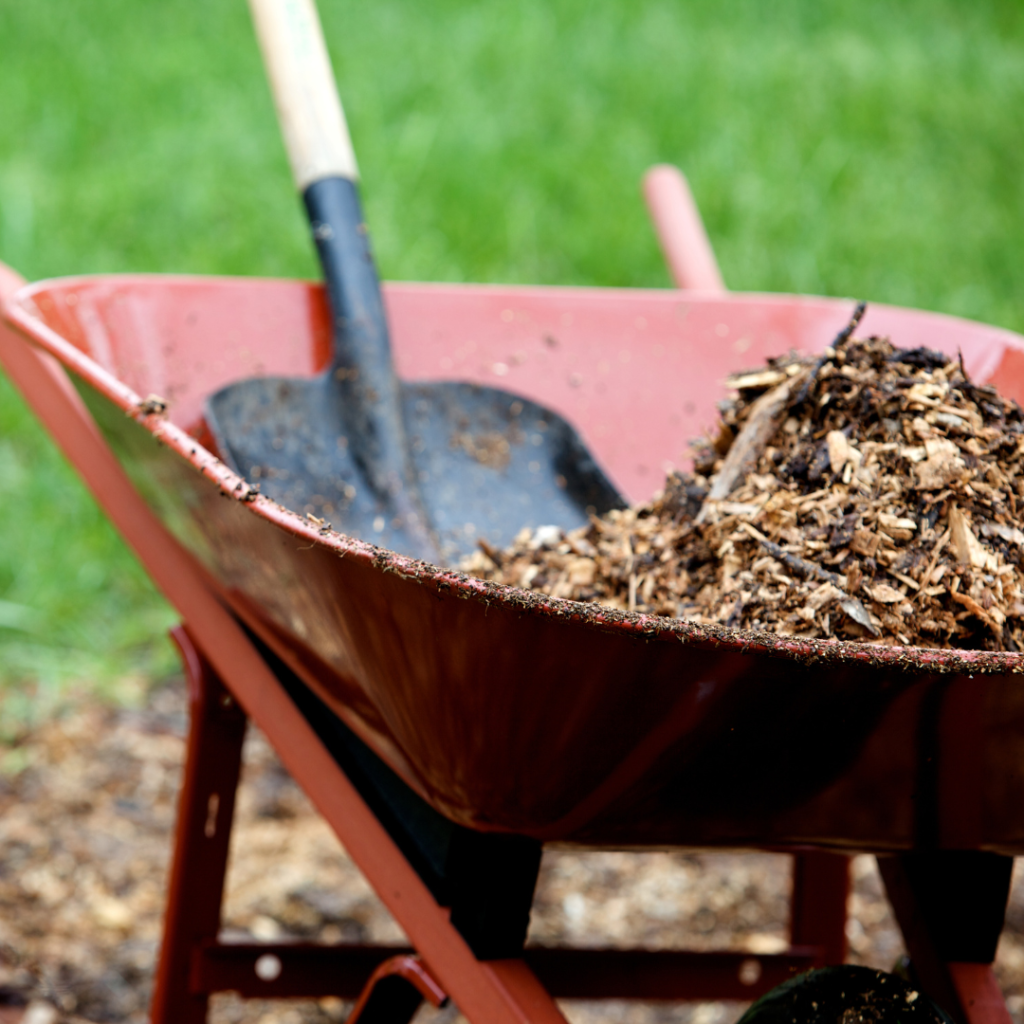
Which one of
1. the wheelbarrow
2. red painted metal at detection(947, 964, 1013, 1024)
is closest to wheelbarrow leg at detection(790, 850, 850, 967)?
the wheelbarrow

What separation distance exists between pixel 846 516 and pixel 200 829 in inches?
26.5

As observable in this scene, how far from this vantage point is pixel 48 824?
1601 mm

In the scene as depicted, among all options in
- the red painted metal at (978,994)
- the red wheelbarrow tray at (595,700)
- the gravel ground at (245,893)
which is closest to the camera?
the red wheelbarrow tray at (595,700)

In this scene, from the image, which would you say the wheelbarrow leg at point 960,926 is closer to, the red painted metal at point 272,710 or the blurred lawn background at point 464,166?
the red painted metal at point 272,710

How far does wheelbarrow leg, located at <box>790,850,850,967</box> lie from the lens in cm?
121

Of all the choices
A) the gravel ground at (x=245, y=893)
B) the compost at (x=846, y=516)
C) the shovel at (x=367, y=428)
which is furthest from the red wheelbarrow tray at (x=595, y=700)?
the gravel ground at (x=245, y=893)

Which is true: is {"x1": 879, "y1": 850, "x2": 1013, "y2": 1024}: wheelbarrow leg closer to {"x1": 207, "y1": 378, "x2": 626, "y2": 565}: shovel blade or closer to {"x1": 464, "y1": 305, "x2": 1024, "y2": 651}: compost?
{"x1": 464, "y1": 305, "x2": 1024, "y2": 651}: compost

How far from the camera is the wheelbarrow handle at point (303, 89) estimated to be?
1.25m

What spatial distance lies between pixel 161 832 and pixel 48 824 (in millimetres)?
155

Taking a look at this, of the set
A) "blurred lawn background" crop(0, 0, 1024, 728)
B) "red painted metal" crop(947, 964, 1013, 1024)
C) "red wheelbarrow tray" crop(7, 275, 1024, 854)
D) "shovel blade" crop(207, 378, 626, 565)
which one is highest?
"blurred lawn background" crop(0, 0, 1024, 728)

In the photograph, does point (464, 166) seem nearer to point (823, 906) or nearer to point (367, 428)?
point (367, 428)

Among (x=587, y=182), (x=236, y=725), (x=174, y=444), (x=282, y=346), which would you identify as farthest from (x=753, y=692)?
(x=587, y=182)

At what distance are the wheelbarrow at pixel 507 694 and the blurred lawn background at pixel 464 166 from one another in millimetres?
913

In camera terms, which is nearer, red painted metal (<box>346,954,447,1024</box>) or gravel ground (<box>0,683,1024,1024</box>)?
red painted metal (<box>346,954,447,1024</box>)
